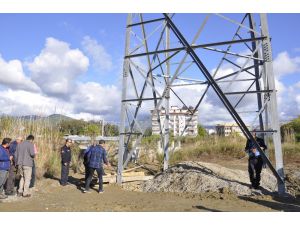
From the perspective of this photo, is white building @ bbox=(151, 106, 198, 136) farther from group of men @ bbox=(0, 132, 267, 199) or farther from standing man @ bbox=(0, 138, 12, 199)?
standing man @ bbox=(0, 138, 12, 199)

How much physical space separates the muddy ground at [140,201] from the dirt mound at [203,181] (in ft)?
1.22

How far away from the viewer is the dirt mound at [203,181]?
927 cm

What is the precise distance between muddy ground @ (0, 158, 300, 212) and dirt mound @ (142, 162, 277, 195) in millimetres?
372

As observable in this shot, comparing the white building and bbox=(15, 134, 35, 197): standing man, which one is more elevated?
the white building

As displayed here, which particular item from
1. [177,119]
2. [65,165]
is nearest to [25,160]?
[65,165]

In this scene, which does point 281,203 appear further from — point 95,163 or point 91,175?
point 91,175

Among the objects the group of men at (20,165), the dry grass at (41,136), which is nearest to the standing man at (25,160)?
the group of men at (20,165)

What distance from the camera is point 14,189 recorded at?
9.74 metres

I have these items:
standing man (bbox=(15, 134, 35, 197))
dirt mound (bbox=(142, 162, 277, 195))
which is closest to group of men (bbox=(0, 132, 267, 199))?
standing man (bbox=(15, 134, 35, 197))

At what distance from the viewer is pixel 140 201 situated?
8.56m

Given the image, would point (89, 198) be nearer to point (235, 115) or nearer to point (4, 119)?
point (235, 115)

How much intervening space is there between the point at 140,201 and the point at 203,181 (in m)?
2.15

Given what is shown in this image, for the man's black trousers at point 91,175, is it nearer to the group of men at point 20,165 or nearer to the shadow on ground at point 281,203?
the group of men at point 20,165

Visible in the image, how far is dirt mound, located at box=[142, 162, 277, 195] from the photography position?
9266mm
